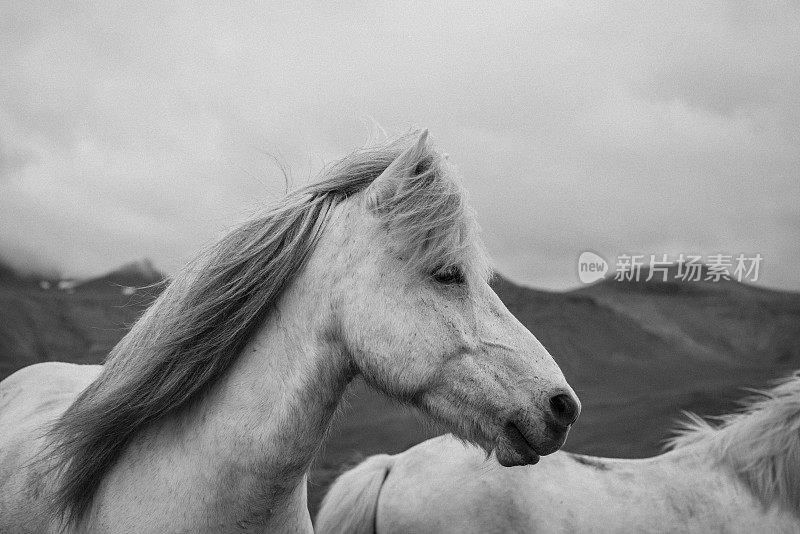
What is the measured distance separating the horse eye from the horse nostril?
47cm

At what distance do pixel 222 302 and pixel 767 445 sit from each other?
4391mm

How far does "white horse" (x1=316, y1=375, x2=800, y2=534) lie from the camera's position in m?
3.94

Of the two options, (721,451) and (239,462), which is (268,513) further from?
(721,451)

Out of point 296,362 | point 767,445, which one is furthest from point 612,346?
point 296,362

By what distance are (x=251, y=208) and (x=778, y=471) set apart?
14.0 feet

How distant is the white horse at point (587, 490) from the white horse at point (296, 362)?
192 cm

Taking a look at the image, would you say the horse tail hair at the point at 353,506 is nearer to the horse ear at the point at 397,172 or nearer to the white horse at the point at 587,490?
the white horse at the point at 587,490

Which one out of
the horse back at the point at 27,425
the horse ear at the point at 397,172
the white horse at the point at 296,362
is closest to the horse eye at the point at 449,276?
the white horse at the point at 296,362

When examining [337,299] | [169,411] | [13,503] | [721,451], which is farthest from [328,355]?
[721,451]

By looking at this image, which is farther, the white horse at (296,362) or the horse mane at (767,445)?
the horse mane at (767,445)

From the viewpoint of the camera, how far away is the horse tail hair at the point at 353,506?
4.18m

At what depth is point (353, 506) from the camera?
423 centimetres

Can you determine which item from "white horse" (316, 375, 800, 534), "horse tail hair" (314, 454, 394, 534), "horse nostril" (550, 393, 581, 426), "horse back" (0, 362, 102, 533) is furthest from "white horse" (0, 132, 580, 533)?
"horse tail hair" (314, 454, 394, 534)

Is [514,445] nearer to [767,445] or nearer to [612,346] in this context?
[767,445]
